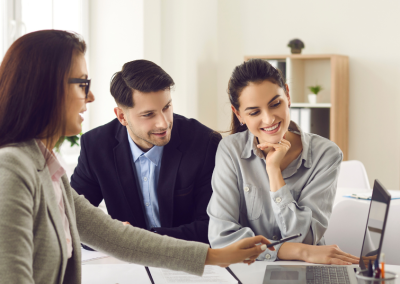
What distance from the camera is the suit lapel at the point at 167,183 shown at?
1.89 meters

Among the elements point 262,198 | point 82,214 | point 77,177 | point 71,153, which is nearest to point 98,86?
point 71,153

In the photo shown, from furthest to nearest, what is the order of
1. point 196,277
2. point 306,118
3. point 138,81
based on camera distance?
point 306,118 < point 138,81 < point 196,277

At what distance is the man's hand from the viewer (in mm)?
1195

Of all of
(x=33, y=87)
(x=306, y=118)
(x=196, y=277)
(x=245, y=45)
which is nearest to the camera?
(x=33, y=87)

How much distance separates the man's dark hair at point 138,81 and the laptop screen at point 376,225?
99 centimetres

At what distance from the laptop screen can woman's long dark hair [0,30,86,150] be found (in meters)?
0.77

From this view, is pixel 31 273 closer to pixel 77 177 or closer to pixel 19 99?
pixel 19 99

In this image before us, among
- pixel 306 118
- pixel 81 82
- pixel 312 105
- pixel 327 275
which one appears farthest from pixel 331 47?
pixel 81 82

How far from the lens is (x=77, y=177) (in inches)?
79.9

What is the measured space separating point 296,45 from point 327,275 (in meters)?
3.27

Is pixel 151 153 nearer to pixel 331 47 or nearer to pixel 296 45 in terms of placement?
pixel 296 45

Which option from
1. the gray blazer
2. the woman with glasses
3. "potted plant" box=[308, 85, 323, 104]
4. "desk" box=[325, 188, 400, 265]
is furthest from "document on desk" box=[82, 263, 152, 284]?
"potted plant" box=[308, 85, 323, 104]

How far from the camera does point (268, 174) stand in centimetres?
165

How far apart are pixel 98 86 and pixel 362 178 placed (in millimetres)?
2250
